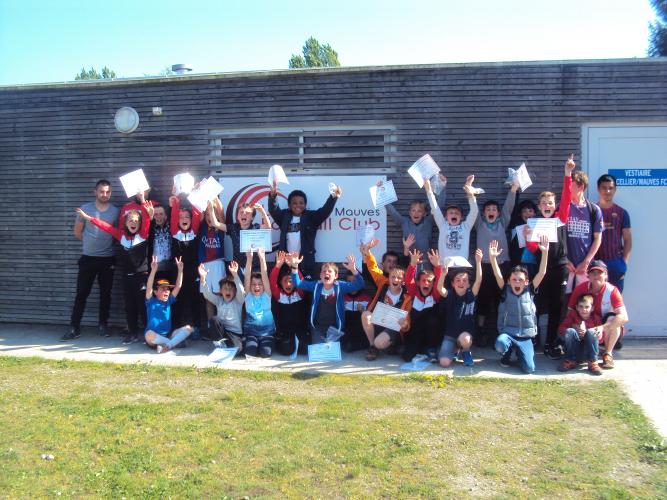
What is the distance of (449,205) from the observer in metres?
7.26

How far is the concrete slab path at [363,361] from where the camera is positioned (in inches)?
227

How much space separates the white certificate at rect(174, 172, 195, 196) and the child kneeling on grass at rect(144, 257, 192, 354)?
3.17ft

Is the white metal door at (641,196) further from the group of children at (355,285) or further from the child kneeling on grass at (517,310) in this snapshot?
the child kneeling on grass at (517,310)

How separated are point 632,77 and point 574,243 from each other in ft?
7.67

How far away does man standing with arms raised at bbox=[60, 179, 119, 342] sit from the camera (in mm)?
7914

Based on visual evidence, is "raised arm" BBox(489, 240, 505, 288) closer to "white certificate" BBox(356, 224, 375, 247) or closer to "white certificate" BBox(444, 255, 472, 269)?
"white certificate" BBox(444, 255, 472, 269)

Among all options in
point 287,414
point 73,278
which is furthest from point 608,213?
point 73,278

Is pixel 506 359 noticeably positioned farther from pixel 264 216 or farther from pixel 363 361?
pixel 264 216

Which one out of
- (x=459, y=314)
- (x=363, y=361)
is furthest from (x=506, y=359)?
(x=363, y=361)

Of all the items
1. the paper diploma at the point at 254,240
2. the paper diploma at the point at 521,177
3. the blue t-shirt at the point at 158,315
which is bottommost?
the blue t-shirt at the point at 158,315

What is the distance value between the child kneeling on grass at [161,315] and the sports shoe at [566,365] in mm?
4339

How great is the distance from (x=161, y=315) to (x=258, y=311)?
1.29 meters

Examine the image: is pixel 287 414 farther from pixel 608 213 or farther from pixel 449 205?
pixel 608 213

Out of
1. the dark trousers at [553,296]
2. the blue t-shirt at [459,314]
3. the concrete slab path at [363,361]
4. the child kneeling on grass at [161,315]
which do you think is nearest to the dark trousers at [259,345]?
the concrete slab path at [363,361]
